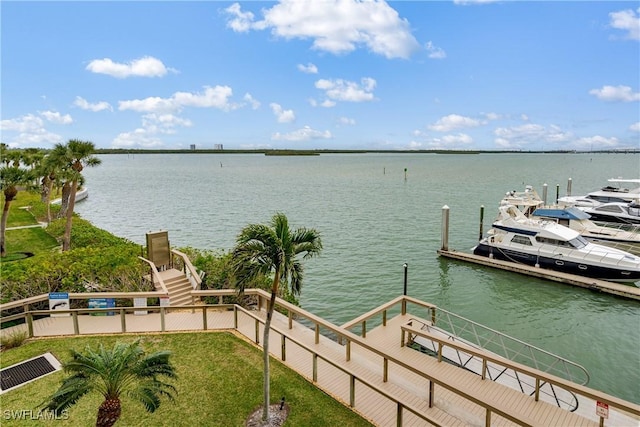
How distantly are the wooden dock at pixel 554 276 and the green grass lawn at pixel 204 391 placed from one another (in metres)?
16.8

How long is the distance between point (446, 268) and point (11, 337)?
19.7 m

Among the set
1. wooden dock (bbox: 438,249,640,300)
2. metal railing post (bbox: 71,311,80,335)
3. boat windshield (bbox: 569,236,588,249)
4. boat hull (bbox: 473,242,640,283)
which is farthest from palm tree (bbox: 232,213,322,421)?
boat windshield (bbox: 569,236,588,249)

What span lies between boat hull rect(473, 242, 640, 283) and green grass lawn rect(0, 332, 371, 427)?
17872mm

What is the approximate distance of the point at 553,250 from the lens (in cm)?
2072

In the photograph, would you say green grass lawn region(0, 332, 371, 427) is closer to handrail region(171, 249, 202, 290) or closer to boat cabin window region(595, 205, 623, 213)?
handrail region(171, 249, 202, 290)

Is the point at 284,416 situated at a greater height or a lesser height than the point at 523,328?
greater

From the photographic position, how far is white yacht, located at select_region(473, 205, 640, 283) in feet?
62.2

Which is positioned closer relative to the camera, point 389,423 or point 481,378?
point 389,423

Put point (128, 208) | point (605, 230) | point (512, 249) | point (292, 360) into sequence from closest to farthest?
point (292, 360) → point (512, 249) → point (605, 230) → point (128, 208)

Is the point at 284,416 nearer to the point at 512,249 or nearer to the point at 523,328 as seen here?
the point at 523,328

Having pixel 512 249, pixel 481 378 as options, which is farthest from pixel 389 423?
pixel 512 249

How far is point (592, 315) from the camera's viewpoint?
16.3 meters

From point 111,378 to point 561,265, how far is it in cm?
2162

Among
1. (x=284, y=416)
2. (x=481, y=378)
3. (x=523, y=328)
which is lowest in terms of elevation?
(x=523, y=328)
